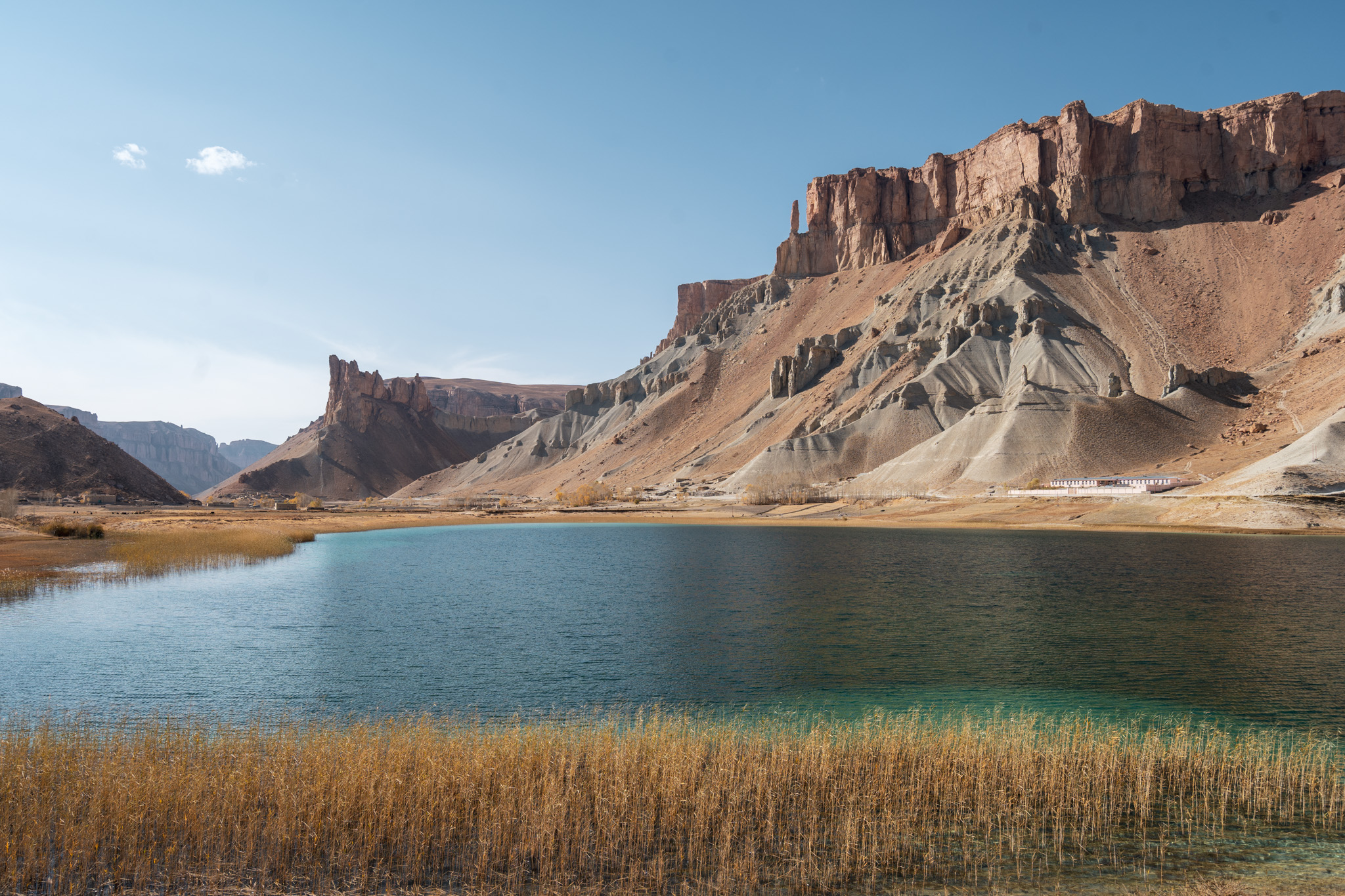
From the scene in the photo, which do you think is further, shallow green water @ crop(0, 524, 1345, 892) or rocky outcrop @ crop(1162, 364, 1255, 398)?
rocky outcrop @ crop(1162, 364, 1255, 398)

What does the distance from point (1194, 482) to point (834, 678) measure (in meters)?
84.8

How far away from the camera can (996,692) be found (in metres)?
→ 20.3

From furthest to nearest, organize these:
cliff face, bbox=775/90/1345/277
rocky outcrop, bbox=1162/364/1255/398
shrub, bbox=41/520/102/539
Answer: cliff face, bbox=775/90/1345/277
rocky outcrop, bbox=1162/364/1255/398
shrub, bbox=41/520/102/539

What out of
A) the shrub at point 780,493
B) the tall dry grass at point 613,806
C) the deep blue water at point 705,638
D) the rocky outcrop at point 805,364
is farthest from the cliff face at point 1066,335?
the tall dry grass at point 613,806

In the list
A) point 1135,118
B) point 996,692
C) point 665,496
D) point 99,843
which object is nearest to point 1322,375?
point 1135,118

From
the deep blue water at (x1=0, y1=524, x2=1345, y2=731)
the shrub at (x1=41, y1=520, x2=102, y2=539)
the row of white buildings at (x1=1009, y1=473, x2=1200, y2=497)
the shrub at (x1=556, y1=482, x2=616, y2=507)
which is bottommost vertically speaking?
the deep blue water at (x1=0, y1=524, x2=1345, y2=731)

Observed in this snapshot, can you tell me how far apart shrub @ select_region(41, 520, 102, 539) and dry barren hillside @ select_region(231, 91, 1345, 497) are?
283ft

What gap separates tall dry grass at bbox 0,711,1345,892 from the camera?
9508 mm

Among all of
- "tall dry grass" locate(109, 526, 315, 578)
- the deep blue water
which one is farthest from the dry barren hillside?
"tall dry grass" locate(109, 526, 315, 578)

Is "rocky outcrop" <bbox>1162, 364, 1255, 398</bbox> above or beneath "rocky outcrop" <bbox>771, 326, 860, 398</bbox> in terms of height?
beneath

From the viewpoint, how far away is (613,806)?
35.6ft

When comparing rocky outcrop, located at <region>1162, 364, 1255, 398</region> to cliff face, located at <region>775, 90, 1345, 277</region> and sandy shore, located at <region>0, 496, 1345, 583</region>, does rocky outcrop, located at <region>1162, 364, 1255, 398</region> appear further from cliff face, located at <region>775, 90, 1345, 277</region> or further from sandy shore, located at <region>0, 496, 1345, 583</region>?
cliff face, located at <region>775, 90, 1345, 277</region>

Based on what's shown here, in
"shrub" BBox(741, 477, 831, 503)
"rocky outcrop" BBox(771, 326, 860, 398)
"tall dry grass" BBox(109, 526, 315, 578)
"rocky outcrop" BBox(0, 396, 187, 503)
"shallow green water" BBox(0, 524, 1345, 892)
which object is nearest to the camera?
"shallow green water" BBox(0, 524, 1345, 892)

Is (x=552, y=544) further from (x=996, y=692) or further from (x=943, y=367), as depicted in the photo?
(x=943, y=367)
